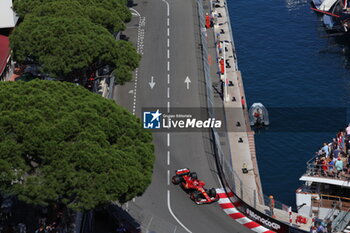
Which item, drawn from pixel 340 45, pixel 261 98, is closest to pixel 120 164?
pixel 261 98

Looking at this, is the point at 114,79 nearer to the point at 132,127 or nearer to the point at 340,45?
the point at 132,127

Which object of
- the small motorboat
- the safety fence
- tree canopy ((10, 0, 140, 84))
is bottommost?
the safety fence

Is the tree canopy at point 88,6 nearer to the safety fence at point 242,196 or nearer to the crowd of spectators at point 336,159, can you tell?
the safety fence at point 242,196

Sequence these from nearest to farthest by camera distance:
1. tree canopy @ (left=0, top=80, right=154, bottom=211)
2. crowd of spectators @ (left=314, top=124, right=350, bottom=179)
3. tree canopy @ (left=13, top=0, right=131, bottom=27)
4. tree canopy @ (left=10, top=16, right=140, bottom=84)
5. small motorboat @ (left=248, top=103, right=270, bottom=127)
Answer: tree canopy @ (left=0, top=80, right=154, bottom=211) < crowd of spectators @ (left=314, top=124, right=350, bottom=179) < tree canopy @ (left=10, top=16, right=140, bottom=84) < tree canopy @ (left=13, top=0, right=131, bottom=27) < small motorboat @ (left=248, top=103, right=270, bottom=127)

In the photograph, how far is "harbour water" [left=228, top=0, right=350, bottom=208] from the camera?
92.2 metres

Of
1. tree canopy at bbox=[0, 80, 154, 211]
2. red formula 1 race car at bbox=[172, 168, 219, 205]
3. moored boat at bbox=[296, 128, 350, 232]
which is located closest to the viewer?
tree canopy at bbox=[0, 80, 154, 211]

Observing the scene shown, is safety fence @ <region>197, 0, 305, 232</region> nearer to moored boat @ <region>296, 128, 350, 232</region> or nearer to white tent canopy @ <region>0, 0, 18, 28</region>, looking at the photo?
moored boat @ <region>296, 128, 350, 232</region>

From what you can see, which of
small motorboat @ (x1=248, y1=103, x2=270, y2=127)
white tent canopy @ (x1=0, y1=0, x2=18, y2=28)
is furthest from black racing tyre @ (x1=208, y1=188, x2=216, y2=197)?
white tent canopy @ (x1=0, y1=0, x2=18, y2=28)

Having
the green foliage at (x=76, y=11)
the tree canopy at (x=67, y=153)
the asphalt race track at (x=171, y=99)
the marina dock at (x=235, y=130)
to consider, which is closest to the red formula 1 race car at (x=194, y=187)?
the asphalt race track at (x=171, y=99)

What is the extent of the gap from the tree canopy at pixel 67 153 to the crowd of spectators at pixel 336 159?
53.8 feet

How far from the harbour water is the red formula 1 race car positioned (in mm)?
11399

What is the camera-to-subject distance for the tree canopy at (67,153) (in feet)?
205

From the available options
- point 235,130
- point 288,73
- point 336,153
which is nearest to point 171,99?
point 235,130

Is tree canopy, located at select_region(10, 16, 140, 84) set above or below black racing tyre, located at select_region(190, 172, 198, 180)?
above
